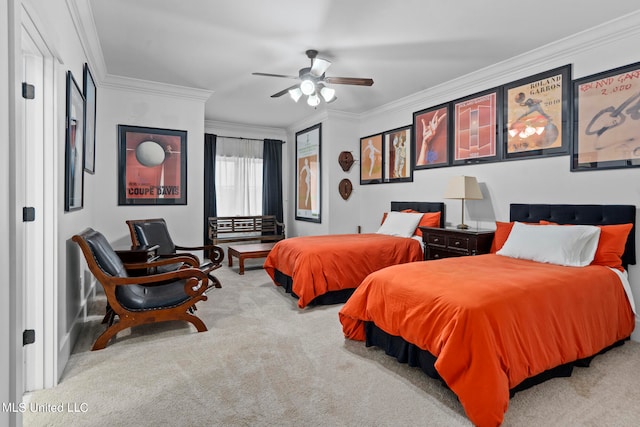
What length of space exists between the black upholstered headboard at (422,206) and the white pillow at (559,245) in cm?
162

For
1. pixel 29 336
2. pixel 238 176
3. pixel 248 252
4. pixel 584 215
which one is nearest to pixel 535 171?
pixel 584 215

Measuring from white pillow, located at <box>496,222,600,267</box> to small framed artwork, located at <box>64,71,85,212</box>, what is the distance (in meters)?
3.79

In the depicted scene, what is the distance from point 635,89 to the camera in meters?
2.98

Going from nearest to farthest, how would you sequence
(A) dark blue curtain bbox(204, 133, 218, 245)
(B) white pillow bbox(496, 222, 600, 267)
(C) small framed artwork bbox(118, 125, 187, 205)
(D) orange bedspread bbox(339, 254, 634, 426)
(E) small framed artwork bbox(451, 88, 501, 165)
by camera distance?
(D) orange bedspread bbox(339, 254, 634, 426)
(B) white pillow bbox(496, 222, 600, 267)
(E) small framed artwork bbox(451, 88, 501, 165)
(C) small framed artwork bbox(118, 125, 187, 205)
(A) dark blue curtain bbox(204, 133, 218, 245)

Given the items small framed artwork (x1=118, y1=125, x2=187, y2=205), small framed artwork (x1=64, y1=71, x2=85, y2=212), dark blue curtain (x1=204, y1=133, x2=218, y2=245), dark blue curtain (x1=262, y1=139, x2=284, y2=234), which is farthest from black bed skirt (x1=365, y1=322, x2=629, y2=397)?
dark blue curtain (x1=262, y1=139, x2=284, y2=234)

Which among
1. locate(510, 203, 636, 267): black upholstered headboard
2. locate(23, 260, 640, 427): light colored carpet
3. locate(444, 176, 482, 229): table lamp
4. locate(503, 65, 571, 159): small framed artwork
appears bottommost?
locate(23, 260, 640, 427): light colored carpet

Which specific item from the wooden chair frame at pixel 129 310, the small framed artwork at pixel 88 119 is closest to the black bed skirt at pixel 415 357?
the wooden chair frame at pixel 129 310

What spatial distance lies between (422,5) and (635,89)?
1997 mm

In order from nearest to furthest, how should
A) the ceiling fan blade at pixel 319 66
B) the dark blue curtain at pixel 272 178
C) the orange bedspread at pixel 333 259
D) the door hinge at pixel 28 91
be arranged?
the door hinge at pixel 28 91
the ceiling fan blade at pixel 319 66
the orange bedspread at pixel 333 259
the dark blue curtain at pixel 272 178

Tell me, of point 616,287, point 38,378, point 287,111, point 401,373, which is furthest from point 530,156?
point 38,378

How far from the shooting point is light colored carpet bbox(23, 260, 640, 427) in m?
1.90

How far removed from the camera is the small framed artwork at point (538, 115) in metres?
3.49

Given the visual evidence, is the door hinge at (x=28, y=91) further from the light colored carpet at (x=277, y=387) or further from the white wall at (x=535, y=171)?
the white wall at (x=535, y=171)

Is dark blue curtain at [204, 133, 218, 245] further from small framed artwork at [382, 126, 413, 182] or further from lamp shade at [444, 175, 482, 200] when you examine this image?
lamp shade at [444, 175, 482, 200]
